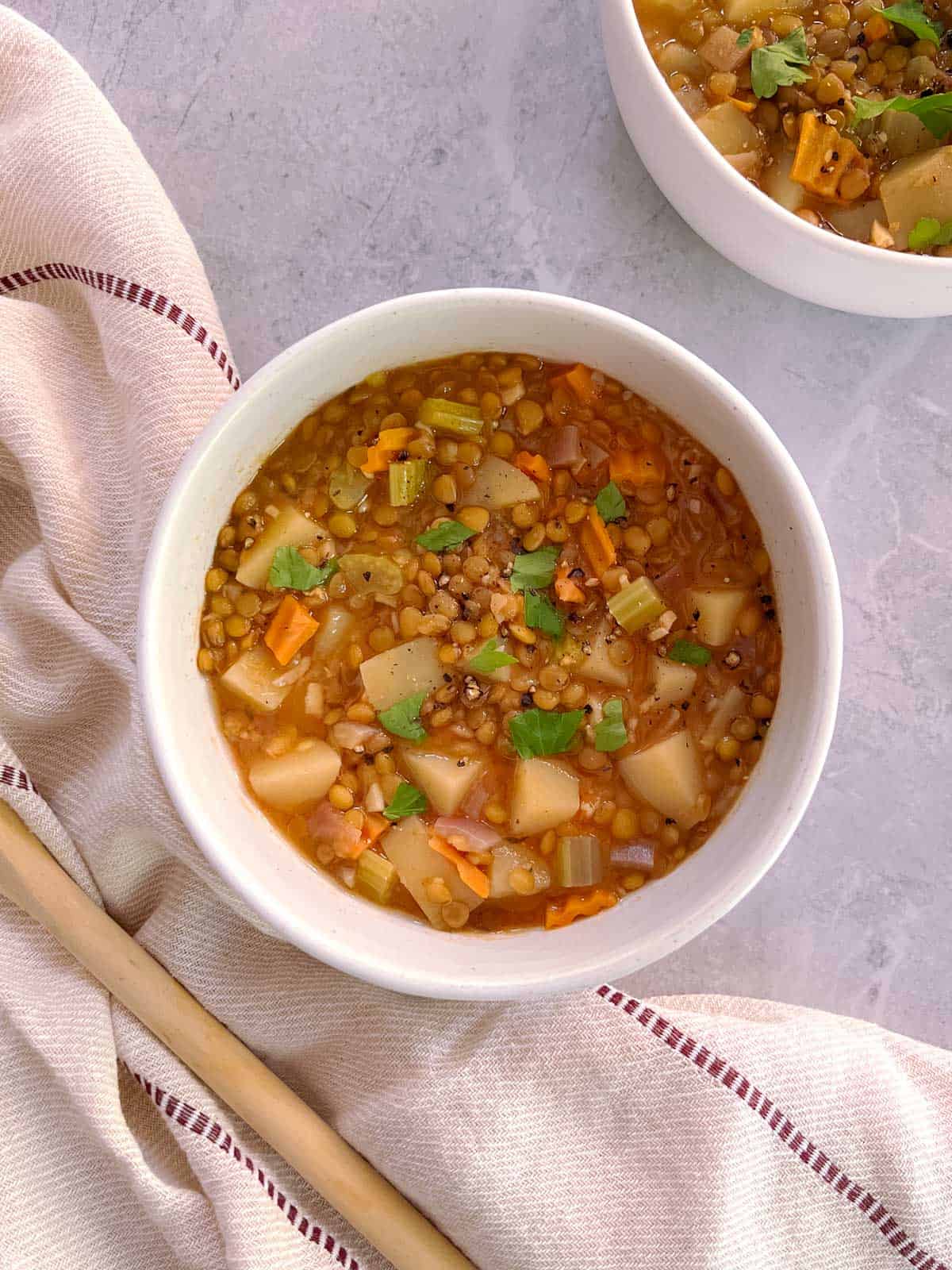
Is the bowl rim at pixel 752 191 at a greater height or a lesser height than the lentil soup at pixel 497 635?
greater

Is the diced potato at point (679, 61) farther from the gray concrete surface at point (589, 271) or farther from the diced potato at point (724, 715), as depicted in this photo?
the diced potato at point (724, 715)

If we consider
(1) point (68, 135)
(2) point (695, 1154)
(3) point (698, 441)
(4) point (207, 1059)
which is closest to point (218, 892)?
(4) point (207, 1059)

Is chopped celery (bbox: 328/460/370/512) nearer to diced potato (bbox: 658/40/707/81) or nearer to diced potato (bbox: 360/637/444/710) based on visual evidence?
diced potato (bbox: 360/637/444/710)

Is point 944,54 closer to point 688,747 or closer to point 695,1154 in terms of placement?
point 688,747

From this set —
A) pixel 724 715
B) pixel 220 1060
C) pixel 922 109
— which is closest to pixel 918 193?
pixel 922 109

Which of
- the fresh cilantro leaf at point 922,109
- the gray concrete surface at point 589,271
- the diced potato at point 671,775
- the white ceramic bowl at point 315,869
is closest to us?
the white ceramic bowl at point 315,869

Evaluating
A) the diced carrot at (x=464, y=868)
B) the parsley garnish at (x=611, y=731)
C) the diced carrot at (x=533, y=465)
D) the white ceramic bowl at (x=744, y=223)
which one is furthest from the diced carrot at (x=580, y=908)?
the white ceramic bowl at (x=744, y=223)

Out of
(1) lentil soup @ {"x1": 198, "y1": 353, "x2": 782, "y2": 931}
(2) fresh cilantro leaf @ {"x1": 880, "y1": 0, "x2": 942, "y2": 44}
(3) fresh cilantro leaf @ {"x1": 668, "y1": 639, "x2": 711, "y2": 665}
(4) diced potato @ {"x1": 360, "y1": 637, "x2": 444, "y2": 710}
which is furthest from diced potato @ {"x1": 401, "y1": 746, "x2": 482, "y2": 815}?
(2) fresh cilantro leaf @ {"x1": 880, "y1": 0, "x2": 942, "y2": 44}
